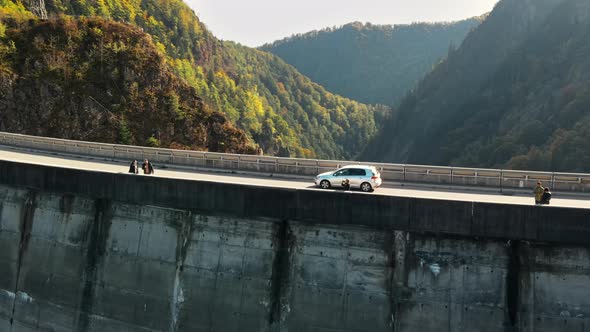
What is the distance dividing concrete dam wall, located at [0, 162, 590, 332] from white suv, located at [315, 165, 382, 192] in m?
5.23

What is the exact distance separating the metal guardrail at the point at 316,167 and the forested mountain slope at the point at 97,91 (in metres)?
28.3

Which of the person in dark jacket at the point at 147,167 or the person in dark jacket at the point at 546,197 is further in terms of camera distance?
the person in dark jacket at the point at 147,167

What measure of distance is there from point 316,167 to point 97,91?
52105 millimetres

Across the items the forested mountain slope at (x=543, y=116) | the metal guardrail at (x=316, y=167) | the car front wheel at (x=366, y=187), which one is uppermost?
the forested mountain slope at (x=543, y=116)

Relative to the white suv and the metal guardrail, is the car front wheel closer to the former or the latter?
the white suv

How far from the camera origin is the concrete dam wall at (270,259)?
567 inches

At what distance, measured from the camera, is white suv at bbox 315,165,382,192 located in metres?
21.2

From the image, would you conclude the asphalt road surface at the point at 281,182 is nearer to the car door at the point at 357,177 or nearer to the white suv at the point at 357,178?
the white suv at the point at 357,178

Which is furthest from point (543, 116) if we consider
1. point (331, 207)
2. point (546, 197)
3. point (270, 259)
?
point (270, 259)

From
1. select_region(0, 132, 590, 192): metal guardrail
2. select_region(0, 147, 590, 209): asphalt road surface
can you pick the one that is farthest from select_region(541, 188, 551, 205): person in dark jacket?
select_region(0, 132, 590, 192): metal guardrail

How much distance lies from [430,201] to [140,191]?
11.2 m

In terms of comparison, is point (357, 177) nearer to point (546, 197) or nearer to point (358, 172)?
point (358, 172)

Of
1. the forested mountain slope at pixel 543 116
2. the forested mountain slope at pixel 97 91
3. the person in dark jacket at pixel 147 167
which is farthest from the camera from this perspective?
the forested mountain slope at pixel 543 116

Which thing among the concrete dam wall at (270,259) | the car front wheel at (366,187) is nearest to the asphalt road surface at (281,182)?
the car front wheel at (366,187)
